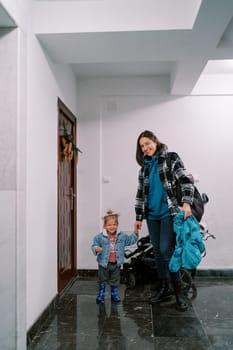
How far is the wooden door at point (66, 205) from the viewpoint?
3.18 m

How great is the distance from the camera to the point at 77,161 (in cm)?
386

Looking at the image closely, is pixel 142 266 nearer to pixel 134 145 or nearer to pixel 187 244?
pixel 187 244

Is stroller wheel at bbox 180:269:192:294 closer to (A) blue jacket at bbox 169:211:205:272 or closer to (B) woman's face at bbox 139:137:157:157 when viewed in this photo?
(A) blue jacket at bbox 169:211:205:272

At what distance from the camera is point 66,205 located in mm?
3523

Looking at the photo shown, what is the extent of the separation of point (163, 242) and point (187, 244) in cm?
35

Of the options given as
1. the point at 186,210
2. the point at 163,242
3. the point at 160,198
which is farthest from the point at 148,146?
the point at 163,242

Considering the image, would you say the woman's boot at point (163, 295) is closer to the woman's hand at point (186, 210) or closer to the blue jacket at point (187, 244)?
the blue jacket at point (187, 244)

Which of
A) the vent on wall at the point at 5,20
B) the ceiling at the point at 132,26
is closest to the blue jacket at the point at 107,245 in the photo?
the ceiling at the point at 132,26

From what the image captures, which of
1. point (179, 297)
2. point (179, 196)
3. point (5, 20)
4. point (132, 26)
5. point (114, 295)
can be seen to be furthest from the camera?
point (114, 295)

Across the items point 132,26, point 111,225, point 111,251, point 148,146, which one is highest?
point 132,26

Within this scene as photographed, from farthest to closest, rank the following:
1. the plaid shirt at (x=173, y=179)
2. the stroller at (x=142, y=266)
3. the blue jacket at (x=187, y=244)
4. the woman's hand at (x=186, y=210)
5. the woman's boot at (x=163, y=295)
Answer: the stroller at (x=142, y=266)
the woman's boot at (x=163, y=295)
the plaid shirt at (x=173, y=179)
the woman's hand at (x=186, y=210)
the blue jacket at (x=187, y=244)

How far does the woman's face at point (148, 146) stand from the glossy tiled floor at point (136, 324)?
53.2 inches

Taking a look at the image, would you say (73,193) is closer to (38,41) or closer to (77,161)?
(77,161)

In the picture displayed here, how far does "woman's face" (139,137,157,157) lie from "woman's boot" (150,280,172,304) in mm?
1191
